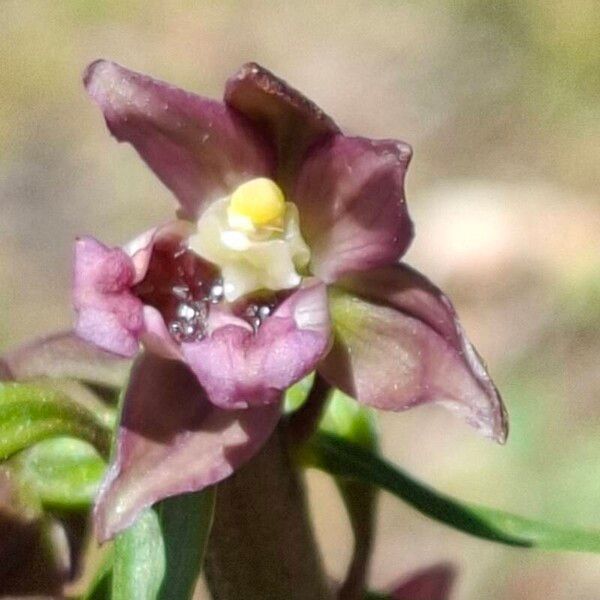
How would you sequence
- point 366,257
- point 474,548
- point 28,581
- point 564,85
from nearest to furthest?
point 366,257
point 28,581
point 474,548
point 564,85

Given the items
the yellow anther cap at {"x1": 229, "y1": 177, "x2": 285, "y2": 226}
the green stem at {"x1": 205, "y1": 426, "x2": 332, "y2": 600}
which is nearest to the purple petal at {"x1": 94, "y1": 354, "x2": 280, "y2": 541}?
the green stem at {"x1": 205, "y1": 426, "x2": 332, "y2": 600}

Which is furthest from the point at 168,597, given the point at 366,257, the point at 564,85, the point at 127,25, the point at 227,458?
the point at 127,25

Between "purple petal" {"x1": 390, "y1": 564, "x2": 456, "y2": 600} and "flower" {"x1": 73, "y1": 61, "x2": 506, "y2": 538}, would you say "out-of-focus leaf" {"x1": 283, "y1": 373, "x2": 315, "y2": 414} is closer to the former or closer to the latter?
"flower" {"x1": 73, "y1": 61, "x2": 506, "y2": 538}

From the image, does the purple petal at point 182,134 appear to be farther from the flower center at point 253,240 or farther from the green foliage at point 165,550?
the green foliage at point 165,550

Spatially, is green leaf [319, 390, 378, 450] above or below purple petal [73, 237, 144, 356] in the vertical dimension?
below

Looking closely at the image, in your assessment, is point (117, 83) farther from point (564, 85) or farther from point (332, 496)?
point (564, 85)

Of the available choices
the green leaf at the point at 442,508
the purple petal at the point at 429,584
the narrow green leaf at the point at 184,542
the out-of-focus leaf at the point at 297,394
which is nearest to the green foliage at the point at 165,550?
the narrow green leaf at the point at 184,542

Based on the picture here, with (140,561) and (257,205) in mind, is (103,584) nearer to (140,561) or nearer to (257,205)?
(140,561)
